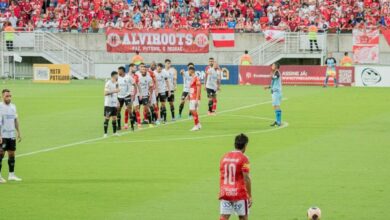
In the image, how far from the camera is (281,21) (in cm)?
6425

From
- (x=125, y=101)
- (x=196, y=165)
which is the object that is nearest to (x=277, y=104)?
(x=125, y=101)

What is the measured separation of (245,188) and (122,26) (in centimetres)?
5289

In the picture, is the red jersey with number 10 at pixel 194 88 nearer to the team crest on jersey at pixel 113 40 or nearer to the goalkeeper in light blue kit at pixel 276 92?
the goalkeeper in light blue kit at pixel 276 92

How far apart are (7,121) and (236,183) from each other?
869cm

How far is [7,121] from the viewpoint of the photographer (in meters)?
21.7

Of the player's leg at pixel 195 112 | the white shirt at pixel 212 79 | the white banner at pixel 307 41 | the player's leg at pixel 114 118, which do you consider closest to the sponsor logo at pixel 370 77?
the white banner at pixel 307 41

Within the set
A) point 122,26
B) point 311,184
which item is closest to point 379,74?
point 122,26

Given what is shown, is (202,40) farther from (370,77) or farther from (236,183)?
(236,183)

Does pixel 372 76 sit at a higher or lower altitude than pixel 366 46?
lower

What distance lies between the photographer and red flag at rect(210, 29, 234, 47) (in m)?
63.9

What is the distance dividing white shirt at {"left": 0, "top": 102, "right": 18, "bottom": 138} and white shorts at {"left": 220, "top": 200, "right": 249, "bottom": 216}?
8.45 m

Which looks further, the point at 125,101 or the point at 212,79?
the point at 212,79

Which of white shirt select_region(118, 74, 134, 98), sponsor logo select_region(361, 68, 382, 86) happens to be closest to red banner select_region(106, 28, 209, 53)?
sponsor logo select_region(361, 68, 382, 86)

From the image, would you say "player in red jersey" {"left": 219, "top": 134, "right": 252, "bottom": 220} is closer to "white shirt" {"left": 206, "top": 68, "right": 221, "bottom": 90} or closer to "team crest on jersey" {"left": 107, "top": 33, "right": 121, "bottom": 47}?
"white shirt" {"left": 206, "top": 68, "right": 221, "bottom": 90}
